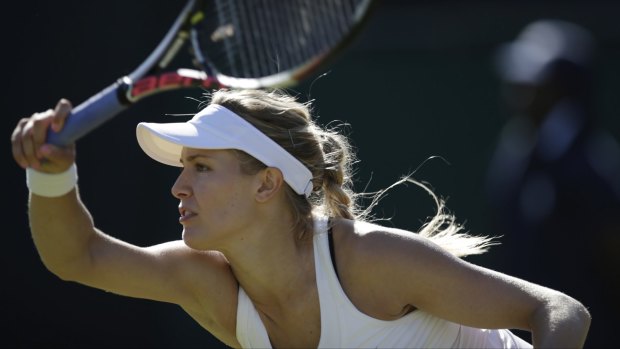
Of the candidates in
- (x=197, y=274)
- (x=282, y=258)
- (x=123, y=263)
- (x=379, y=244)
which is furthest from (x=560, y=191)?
(x=123, y=263)

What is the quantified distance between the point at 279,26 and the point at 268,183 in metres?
0.41

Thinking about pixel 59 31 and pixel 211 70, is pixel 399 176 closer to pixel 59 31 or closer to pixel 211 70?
pixel 59 31

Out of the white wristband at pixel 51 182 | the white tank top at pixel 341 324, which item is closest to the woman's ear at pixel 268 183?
the white tank top at pixel 341 324

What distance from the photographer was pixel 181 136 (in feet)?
8.62

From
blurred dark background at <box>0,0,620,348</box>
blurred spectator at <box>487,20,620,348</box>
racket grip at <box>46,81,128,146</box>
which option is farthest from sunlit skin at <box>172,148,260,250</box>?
blurred dark background at <box>0,0,620,348</box>

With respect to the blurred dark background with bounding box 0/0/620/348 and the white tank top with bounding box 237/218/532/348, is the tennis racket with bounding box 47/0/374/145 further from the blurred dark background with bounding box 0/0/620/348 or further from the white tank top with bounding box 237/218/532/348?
the blurred dark background with bounding box 0/0/620/348

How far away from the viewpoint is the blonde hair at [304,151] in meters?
2.74

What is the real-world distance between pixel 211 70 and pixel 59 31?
199 centimetres

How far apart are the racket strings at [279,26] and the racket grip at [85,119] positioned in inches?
12.8

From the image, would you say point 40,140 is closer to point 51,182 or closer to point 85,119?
point 85,119

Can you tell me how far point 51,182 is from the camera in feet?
7.90

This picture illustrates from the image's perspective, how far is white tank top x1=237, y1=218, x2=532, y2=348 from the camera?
2.74m

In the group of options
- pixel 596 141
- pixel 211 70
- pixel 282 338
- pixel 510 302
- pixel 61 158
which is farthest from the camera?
pixel 596 141

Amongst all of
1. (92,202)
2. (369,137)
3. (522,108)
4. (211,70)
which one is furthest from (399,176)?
(211,70)
